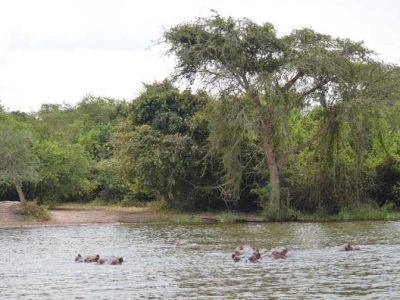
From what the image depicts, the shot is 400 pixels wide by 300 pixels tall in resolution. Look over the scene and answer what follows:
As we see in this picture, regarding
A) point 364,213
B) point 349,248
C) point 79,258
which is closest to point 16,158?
point 79,258

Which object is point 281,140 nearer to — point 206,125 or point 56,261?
point 206,125

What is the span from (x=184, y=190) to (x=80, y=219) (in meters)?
8.19

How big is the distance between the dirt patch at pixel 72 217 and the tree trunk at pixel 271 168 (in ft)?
27.0

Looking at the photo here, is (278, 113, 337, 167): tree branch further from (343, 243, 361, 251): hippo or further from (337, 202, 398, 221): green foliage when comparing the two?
(343, 243, 361, 251): hippo

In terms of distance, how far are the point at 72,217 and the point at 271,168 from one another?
13.9 metres

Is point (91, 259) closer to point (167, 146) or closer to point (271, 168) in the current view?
point (271, 168)

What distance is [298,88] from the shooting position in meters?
46.2

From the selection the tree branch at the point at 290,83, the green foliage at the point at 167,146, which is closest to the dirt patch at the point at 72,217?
the green foliage at the point at 167,146

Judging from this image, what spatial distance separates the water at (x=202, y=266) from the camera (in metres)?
19.8

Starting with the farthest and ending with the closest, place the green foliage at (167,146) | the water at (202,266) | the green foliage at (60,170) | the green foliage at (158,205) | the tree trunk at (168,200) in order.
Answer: the green foliage at (60,170) < the green foliage at (158,205) < the tree trunk at (168,200) < the green foliage at (167,146) < the water at (202,266)

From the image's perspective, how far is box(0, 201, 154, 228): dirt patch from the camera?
1805 inches

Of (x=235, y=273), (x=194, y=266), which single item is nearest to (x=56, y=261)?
(x=194, y=266)

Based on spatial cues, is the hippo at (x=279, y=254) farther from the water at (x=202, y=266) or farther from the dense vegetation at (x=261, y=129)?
the dense vegetation at (x=261, y=129)

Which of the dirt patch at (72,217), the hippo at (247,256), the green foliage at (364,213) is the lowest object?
the hippo at (247,256)
